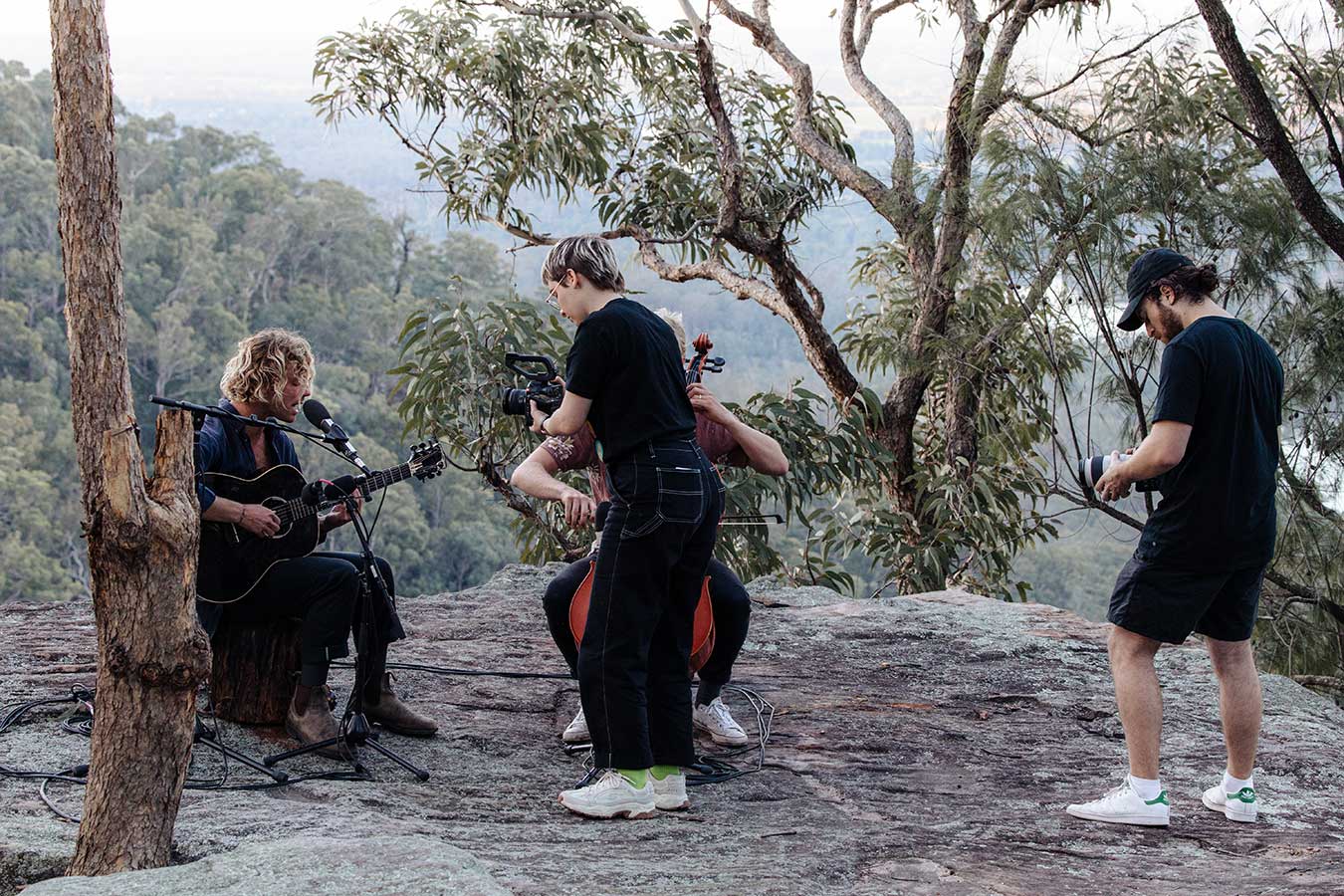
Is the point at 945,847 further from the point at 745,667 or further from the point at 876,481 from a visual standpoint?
the point at 876,481

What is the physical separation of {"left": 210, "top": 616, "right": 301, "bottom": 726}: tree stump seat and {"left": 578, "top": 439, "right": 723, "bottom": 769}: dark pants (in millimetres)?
890

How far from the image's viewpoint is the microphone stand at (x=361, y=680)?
3203 millimetres

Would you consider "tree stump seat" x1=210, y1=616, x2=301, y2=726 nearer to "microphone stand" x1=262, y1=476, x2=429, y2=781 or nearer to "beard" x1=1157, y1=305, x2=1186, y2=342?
"microphone stand" x1=262, y1=476, x2=429, y2=781

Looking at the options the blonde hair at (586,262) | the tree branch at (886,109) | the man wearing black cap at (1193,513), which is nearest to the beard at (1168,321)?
the man wearing black cap at (1193,513)

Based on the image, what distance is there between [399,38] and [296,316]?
75.5ft

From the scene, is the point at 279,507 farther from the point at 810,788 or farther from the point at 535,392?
the point at 810,788

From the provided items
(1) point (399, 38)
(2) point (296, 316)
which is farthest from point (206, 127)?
(1) point (399, 38)

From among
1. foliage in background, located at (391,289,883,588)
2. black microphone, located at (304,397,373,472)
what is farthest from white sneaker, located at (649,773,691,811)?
foliage in background, located at (391,289,883,588)

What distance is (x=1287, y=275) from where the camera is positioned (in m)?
5.75

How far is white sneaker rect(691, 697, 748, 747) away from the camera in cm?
365

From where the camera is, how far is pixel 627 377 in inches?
113

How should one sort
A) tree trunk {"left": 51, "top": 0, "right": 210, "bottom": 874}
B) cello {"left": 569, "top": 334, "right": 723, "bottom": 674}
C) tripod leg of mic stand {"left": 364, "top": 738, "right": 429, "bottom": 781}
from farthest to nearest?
cello {"left": 569, "top": 334, "right": 723, "bottom": 674}
tripod leg of mic stand {"left": 364, "top": 738, "right": 429, "bottom": 781}
tree trunk {"left": 51, "top": 0, "right": 210, "bottom": 874}

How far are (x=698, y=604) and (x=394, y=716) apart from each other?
2.86ft

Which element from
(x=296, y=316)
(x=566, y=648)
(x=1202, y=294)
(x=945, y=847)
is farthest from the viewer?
(x=296, y=316)
